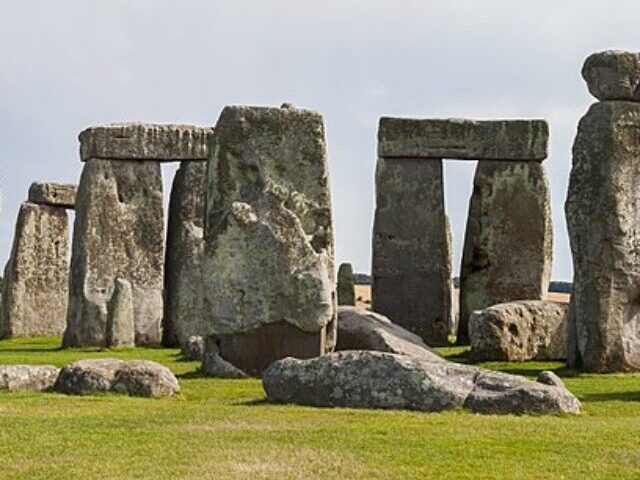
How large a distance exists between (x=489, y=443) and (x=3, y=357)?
1457 cm

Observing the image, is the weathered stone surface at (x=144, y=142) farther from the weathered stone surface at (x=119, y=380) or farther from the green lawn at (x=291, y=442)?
the green lawn at (x=291, y=442)

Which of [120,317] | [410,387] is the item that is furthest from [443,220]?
[410,387]

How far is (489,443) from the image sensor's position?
12.7 metres

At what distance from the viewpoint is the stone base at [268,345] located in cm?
2055

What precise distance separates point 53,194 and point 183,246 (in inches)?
259

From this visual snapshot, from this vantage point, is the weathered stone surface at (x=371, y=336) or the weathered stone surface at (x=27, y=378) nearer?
the weathered stone surface at (x=27, y=378)

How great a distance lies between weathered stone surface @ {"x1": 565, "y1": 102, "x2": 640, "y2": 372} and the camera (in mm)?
21812

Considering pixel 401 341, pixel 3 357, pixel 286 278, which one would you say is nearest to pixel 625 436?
pixel 286 278

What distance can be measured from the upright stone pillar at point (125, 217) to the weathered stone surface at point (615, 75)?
1219 centimetres

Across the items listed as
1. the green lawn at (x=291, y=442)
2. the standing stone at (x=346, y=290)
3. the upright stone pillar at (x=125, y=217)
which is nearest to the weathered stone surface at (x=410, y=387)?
the green lawn at (x=291, y=442)

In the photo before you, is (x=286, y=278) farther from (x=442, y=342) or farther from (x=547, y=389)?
(x=442, y=342)

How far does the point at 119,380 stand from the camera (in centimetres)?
1664

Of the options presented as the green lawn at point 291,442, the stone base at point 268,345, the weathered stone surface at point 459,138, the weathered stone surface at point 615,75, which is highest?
the weathered stone surface at point 459,138

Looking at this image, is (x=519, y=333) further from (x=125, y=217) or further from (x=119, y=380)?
(x=125, y=217)
